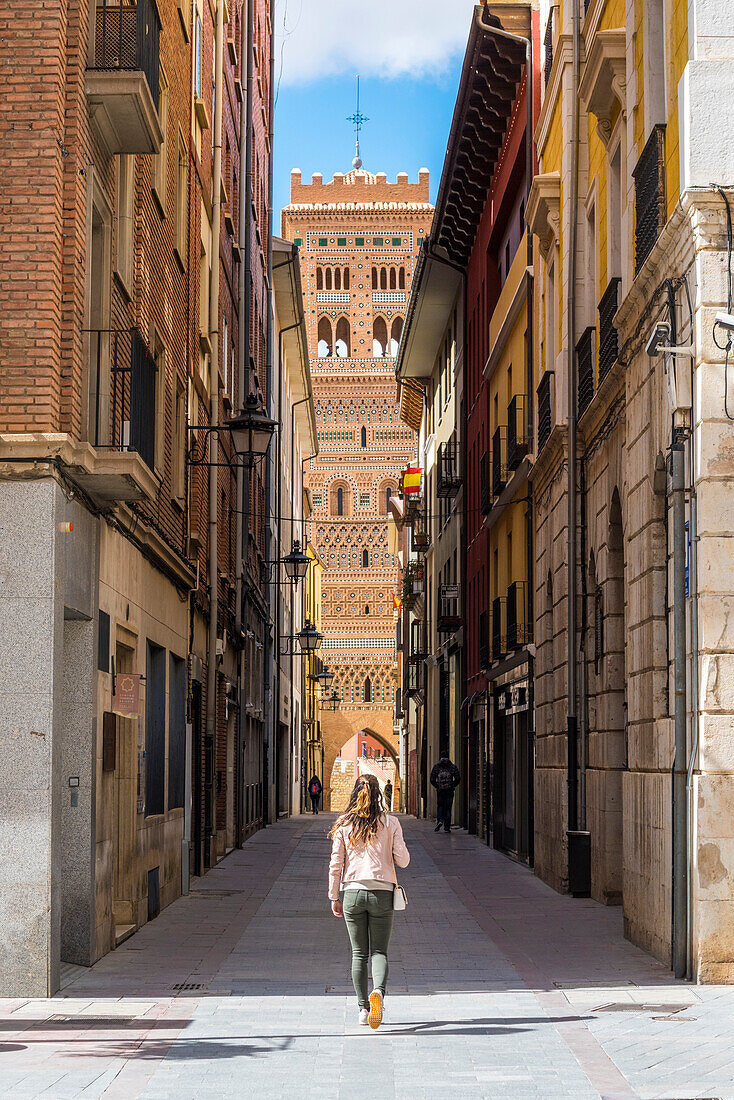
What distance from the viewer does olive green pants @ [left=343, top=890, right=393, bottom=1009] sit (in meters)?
9.53

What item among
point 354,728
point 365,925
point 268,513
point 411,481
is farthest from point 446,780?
point 354,728

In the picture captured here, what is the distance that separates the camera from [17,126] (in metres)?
11.4

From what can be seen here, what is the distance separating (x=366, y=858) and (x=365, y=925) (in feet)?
1.36

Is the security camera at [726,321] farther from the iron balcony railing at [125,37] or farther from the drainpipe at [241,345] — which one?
the drainpipe at [241,345]

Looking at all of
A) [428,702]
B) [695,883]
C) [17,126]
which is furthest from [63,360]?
[428,702]

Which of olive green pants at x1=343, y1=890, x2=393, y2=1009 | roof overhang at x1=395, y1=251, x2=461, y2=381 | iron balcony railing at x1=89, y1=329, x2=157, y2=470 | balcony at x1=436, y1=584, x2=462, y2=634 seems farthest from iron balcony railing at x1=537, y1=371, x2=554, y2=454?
roof overhang at x1=395, y1=251, x2=461, y2=381

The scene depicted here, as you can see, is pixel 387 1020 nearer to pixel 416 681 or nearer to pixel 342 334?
pixel 416 681

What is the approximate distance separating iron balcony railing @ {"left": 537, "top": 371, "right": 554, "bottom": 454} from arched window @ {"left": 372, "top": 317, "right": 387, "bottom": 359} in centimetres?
7224

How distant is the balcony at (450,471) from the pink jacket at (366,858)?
92.2ft

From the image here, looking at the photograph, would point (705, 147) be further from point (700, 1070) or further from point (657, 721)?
point (700, 1070)

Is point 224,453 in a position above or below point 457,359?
below

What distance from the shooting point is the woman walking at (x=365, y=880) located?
9531mm

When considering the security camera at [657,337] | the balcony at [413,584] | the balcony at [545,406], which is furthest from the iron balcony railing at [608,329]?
the balcony at [413,584]

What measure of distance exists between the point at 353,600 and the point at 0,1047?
79011mm
